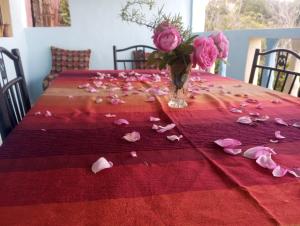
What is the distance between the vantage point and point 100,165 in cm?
54

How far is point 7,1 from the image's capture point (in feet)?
8.61

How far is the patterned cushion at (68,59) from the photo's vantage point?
3309 mm

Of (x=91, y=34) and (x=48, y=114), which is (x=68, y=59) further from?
(x=48, y=114)

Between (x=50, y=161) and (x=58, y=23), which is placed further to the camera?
(x=58, y=23)

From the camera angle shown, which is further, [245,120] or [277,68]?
[277,68]

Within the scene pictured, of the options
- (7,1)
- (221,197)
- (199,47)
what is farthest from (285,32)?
(7,1)

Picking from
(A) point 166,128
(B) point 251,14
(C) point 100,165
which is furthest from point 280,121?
(B) point 251,14

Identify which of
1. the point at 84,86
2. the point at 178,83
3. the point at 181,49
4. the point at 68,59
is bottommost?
the point at 68,59

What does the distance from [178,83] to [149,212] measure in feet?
2.05

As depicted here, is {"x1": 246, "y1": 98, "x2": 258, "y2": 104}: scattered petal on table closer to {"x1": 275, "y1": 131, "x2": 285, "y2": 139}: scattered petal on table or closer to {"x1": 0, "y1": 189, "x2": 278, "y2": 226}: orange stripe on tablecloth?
{"x1": 275, "y1": 131, "x2": 285, "y2": 139}: scattered petal on table

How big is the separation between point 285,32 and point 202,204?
192 centimetres

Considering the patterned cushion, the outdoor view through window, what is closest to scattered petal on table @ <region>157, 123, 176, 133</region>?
the outdoor view through window

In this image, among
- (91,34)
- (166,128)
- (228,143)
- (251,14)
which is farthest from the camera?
(91,34)

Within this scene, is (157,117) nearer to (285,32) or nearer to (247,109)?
(247,109)
